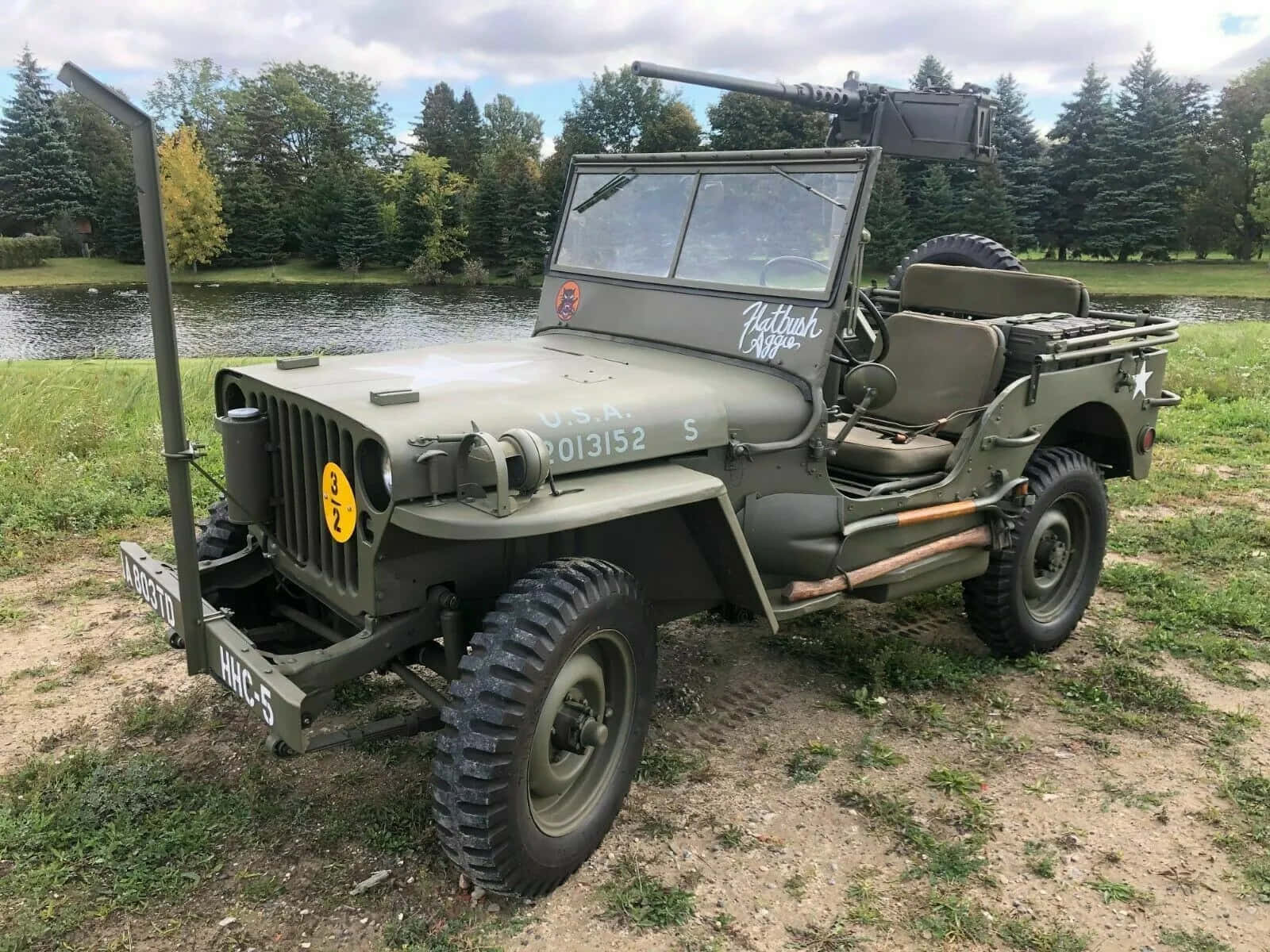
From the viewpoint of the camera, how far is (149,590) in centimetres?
347

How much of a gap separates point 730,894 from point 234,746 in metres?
1.92

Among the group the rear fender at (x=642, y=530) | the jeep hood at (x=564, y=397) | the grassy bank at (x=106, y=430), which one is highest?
the jeep hood at (x=564, y=397)

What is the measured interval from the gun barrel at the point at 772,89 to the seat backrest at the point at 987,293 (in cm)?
115

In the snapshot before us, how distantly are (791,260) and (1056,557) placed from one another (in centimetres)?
205

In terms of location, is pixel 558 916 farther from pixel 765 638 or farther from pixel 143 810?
pixel 765 638

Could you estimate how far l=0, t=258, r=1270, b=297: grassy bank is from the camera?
3578cm

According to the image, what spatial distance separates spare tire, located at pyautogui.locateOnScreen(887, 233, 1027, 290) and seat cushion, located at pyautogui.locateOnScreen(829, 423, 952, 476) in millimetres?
1790

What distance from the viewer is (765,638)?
5.00m

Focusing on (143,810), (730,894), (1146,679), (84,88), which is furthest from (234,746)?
(1146,679)

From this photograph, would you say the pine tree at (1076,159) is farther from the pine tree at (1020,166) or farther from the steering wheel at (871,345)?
the steering wheel at (871,345)

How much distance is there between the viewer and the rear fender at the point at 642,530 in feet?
9.24

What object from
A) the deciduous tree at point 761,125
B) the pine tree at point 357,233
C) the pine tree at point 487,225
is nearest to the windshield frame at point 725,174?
the deciduous tree at point 761,125

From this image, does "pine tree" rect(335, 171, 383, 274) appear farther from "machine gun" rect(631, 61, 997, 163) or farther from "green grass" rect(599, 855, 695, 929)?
"green grass" rect(599, 855, 695, 929)

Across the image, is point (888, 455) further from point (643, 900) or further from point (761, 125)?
point (761, 125)
